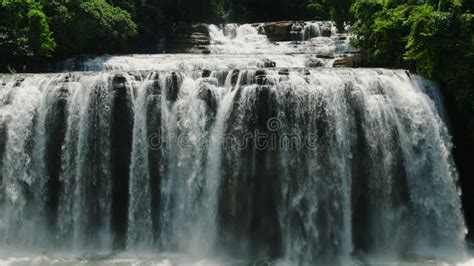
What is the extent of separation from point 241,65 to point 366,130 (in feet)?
22.2

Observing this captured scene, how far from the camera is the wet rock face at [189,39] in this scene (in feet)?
94.1

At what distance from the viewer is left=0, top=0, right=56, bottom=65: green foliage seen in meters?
21.5

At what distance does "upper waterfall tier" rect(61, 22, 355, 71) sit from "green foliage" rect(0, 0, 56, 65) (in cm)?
148

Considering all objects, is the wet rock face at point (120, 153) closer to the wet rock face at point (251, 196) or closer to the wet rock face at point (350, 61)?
the wet rock face at point (251, 196)

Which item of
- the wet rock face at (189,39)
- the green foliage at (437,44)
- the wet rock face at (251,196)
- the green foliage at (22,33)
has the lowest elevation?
the wet rock face at (251,196)

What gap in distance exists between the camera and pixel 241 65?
65.5 ft

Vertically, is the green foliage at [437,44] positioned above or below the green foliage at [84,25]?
below

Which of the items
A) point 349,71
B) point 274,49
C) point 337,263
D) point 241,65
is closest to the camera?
point 337,263

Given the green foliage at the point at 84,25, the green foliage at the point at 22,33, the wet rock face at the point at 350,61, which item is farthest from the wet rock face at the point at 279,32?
the green foliage at the point at 22,33

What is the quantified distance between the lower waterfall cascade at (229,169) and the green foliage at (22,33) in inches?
251

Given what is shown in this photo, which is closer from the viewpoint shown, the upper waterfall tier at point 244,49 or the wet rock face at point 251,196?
the wet rock face at point 251,196

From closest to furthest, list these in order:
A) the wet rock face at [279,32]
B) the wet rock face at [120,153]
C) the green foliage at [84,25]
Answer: the wet rock face at [120,153] < the green foliage at [84,25] < the wet rock face at [279,32]

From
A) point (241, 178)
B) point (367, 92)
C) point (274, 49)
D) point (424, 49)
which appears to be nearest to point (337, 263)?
point (241, 178)

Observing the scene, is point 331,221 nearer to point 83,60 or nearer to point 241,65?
point 241,65
